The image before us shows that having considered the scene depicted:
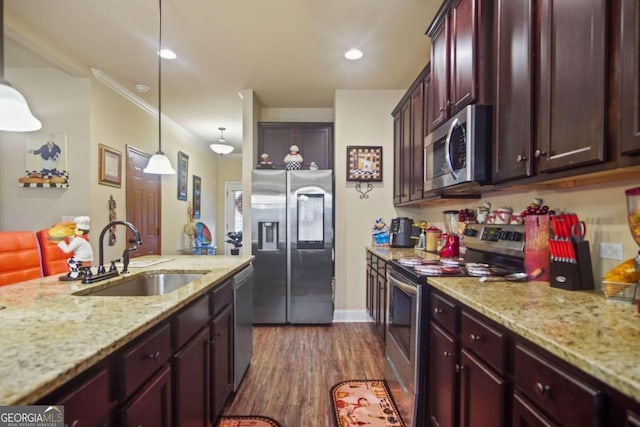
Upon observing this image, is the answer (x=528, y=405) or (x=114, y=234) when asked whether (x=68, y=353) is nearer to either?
(x=528, y=405)

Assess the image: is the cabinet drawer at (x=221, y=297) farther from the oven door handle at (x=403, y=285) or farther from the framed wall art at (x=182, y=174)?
the framed wall art at (x=182, y=174)

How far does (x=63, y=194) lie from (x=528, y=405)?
4.17m

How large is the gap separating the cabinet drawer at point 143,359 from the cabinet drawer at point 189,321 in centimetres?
6

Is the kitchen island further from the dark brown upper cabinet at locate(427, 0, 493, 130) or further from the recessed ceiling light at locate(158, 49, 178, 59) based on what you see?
the recessed ceiling light at locate(158, 49, 178, 59)

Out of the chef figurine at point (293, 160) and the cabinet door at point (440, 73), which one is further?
the chef figurine at point (293, 160)

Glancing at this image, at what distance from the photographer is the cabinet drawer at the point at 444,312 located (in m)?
1.37

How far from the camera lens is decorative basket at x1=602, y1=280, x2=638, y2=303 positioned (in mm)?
1115

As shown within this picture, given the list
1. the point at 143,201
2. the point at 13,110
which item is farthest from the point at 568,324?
the point at 143,201

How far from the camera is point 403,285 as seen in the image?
1917mm

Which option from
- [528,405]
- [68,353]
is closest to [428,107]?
[528,405]

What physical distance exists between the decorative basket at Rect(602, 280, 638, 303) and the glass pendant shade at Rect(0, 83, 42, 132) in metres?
2.74

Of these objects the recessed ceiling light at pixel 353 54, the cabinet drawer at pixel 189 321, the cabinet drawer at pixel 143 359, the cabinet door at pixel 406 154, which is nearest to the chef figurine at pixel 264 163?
the recessed ceiling light at pixel 353 54

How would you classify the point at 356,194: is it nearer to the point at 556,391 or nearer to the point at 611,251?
the point at 611,251

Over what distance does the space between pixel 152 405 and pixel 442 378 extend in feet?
4.10
